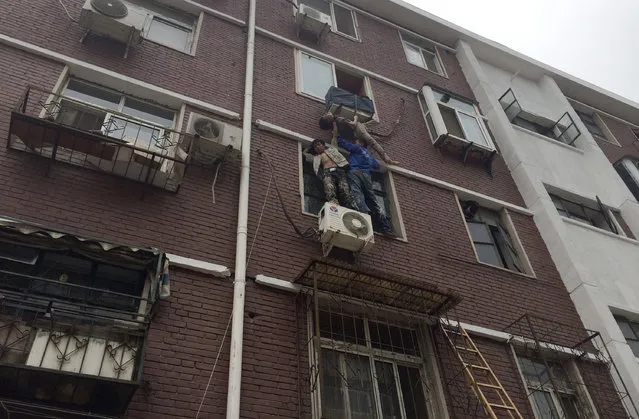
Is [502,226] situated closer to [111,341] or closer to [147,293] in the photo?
[147,293]

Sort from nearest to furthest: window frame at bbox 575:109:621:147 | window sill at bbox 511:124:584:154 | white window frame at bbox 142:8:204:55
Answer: white window frame at bbox 142:8:204:55 → window sill at bbox 511:124:584:154 → window frame at bbox 575:109:621:147

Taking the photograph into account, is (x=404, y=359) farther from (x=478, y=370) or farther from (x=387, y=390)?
(x=478, y=370)

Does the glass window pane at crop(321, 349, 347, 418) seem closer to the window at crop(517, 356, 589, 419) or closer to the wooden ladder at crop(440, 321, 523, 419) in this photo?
the wooden ladder at crop(440, 321, 523, 419)

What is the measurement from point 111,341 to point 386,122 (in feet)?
25.5

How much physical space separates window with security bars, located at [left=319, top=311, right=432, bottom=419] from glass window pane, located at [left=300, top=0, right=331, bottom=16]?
367 inches

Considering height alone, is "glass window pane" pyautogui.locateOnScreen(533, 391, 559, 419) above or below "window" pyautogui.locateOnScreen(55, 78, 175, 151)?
below

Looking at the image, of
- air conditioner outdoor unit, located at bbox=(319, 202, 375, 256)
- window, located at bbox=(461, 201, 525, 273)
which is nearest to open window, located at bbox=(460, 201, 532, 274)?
window, located at bbox=(461, 201, 525, 273)

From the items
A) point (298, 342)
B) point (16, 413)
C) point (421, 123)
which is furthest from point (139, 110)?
point (421, 123)

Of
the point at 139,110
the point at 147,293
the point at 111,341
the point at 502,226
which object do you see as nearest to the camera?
the point at 111,341

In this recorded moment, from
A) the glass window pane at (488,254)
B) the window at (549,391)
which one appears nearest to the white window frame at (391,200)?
the glass window pane at (488,254)

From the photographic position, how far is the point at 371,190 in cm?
904

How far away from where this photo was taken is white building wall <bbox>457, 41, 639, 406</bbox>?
31.1 feet

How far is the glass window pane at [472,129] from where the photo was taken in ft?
38.3

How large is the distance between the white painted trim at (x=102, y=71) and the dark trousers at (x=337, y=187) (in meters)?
1.81
